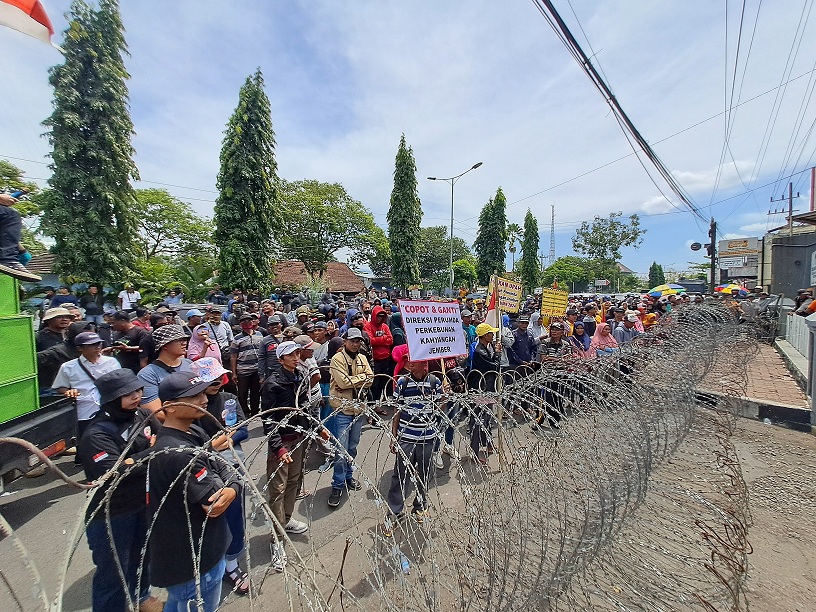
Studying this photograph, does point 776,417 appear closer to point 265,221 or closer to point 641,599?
point 641,599

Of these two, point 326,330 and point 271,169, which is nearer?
point 326,330

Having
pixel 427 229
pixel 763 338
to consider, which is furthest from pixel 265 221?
pixel 427 229

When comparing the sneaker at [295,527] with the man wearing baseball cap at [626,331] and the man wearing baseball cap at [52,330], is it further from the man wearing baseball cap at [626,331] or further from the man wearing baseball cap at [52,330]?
the man wearing baseball cap at [626,331]

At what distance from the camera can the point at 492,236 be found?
30.8 metres

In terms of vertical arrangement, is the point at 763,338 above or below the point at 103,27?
below

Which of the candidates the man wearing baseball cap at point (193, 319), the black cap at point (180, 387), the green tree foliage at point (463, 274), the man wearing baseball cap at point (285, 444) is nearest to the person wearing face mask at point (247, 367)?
the man wearing baseball cap at point (193, 319)

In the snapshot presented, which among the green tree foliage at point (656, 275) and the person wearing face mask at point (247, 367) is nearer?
the person wearing face mask at point (247, 367)

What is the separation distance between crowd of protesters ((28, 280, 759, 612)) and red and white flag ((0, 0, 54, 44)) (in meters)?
3.25

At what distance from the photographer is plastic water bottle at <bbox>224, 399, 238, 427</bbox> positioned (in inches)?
121

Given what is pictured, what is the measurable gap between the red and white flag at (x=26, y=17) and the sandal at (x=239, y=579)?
607cm

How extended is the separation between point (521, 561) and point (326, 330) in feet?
16.9

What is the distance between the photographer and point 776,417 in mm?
6281

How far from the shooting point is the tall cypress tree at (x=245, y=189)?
16062mm

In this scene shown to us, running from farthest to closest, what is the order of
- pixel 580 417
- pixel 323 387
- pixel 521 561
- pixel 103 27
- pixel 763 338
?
pixel 763 338 < pixel 103 27 < pixel 323 387 < pixel 580 417 < pixel 521 561
